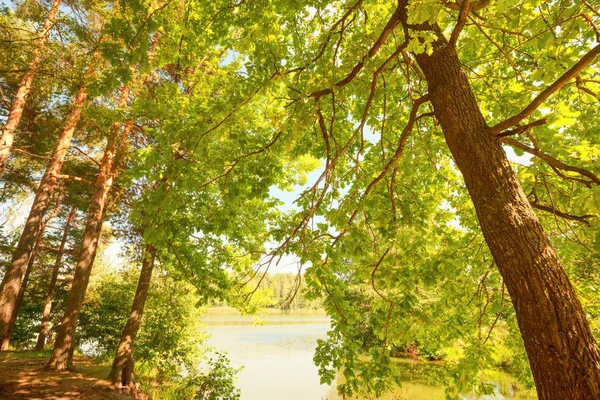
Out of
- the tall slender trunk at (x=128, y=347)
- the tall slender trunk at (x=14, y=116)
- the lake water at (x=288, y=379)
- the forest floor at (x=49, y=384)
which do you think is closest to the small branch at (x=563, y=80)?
the tall slender trunk at (x=128, y=347)

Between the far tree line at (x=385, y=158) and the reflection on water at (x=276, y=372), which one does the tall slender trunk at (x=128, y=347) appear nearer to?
the far tree line at (x=385, y=158)

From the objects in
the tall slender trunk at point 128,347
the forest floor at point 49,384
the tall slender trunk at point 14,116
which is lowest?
the forest floor at point 49,384

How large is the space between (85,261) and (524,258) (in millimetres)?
10010

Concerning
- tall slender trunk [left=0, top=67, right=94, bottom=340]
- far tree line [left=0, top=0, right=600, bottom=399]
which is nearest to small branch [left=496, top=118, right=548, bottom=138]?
far tree line [left=0, top=0, right=600, bottom=399]

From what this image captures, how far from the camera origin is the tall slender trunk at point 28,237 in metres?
8.62

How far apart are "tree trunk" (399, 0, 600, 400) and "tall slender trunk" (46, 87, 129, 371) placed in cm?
881

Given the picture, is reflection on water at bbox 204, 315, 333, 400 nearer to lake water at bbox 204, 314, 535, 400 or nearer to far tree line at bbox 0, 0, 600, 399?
lake water at bbox 204, 314, 535, 400

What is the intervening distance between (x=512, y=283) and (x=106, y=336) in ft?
51.1

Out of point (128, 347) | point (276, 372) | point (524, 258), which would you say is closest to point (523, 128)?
point (524, 258)

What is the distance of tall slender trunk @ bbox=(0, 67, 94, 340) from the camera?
28.3 feet

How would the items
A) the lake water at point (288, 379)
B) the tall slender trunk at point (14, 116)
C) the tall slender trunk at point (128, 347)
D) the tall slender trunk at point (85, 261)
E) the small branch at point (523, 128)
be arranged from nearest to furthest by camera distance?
the small branch at point (523, 128), the tall slender trunk at point (128, 347), the tall slender trunk at point (14, 116), the tall slender trunk at point (85, 261), the lake water at point (288, 379)

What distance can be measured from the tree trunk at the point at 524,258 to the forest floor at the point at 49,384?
25.9 feet

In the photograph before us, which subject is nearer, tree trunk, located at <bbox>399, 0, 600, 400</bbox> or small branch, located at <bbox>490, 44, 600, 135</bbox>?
tree trunk, located at <bbox>399, 0, 600, 400</bbox>

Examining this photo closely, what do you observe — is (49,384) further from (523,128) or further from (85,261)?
(523,128)
